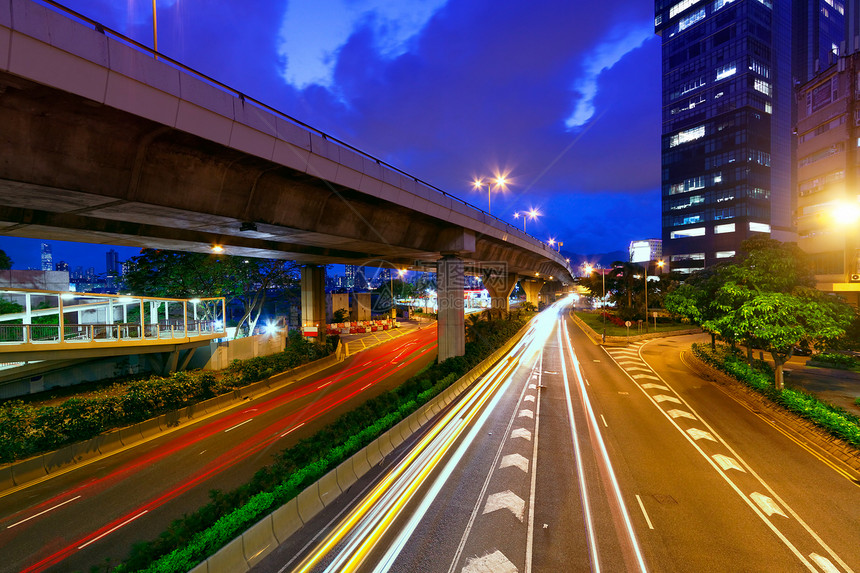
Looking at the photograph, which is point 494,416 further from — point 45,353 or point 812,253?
point 812,253

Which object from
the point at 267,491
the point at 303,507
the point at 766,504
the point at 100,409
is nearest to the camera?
the point at 303,507

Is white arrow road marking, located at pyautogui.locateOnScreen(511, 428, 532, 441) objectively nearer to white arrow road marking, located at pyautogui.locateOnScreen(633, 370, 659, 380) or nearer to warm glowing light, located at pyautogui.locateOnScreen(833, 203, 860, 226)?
white arrow road marking, located at pyautogui.locateOnScreen(633, 370, 659, 380)

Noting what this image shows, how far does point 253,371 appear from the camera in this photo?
2595 centimetres

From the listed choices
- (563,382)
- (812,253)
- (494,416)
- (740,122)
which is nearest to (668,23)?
(740,122)

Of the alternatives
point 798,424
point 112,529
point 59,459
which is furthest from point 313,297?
point 798,424

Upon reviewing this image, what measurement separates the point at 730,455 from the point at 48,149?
2418 centimetres

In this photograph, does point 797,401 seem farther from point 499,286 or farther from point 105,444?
point 499,286

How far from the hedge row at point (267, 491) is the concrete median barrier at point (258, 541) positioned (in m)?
0.42

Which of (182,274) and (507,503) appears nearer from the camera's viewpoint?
(507,503)

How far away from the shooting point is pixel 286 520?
9672mm

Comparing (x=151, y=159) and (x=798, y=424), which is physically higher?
(x=151, y=159)

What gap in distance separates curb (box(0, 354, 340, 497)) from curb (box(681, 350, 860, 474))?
2903cm

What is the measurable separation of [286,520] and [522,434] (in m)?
10.5

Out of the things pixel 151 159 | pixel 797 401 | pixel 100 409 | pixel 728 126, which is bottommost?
pixel 100 409
